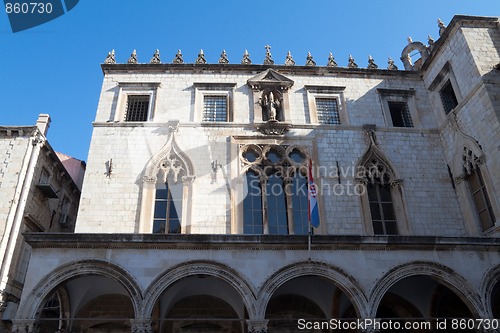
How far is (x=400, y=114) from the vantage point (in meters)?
18.0

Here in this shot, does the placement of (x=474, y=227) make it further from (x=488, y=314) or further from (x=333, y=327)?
(x=333, y=327)

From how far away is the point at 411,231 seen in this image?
14.6 m

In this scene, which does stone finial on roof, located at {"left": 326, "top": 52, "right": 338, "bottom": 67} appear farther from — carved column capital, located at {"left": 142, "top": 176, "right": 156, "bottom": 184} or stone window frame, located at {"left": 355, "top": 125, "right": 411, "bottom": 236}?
carved column capital, located at {"left": 142, "top": 176, "right": 156, "bottom": 184}

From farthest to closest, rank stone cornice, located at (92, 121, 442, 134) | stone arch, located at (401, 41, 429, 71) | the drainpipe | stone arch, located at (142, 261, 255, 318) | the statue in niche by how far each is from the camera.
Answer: stone arch, located at (401, 41, 429, 71)
the statue in niche
stone cornice, located at (92, 121, 442, 134)
the drainpipe
stone arch, located at (142, 261, 255, 318)

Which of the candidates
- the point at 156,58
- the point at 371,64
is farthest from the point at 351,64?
the point at 156,58

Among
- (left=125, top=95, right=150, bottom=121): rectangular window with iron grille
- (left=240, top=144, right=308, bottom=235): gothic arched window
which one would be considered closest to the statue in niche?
(left=240, top=144, right=308, bottom=235): gothic arched window

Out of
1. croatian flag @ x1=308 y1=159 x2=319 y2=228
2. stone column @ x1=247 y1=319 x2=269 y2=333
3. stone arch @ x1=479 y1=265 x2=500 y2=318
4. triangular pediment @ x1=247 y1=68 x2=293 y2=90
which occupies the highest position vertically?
triangular pediment @ x1=247 y1=68 x2=293 y2=90

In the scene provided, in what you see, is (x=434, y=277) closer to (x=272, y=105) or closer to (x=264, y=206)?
(x=264, y=206)

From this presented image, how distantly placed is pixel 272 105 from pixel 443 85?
7297mm

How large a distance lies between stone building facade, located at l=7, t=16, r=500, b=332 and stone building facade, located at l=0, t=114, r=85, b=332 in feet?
6.86

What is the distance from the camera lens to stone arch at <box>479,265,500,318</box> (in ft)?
35.2

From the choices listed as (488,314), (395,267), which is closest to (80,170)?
(395,267)

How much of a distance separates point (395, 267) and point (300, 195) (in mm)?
5186

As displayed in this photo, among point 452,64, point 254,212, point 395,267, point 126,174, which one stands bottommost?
point 395,267
